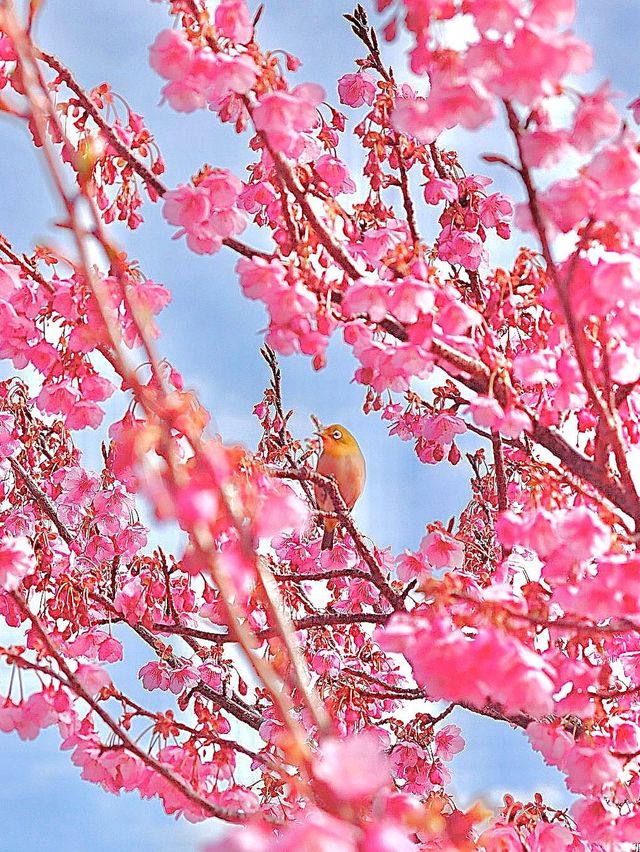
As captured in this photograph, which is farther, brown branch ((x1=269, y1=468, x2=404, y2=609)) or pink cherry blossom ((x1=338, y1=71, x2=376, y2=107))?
pink cherry blossom ((x1=338, y1=71, x2=376, y2=107))

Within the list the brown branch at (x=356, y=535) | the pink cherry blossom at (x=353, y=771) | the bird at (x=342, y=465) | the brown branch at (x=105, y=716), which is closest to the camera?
the pink cherry blossom at (x=353, y=771)

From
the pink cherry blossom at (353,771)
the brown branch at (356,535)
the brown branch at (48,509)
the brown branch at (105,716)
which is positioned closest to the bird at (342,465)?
the brown branch at (356,535)

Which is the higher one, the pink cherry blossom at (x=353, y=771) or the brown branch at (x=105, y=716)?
the brown branch at (x=105, y=716)

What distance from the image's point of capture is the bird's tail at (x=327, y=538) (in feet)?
12.1

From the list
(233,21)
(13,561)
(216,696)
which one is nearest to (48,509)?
(216,696)

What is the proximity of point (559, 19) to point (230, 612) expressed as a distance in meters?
1.24

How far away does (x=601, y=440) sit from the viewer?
2.09 meters

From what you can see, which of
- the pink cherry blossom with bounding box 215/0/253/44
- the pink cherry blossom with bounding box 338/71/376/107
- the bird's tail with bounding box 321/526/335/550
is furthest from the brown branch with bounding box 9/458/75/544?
the pink cherry blossom with bounding box 215/0/253/44

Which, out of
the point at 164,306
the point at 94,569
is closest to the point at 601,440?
the point at 164,306

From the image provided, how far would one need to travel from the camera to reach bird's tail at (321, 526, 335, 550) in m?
3.68

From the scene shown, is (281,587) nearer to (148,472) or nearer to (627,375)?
(627,375)

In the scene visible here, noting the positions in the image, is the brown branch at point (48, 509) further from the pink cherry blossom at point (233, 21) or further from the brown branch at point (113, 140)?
the pink cherry blossom at point (233, 21)

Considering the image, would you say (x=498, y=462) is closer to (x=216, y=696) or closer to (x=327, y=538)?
(x=327, y=538)

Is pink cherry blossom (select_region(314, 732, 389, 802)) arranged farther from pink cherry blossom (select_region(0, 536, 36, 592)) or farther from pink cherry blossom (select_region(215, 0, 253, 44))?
pink cherry blossom (select_region(215, 0, 253, 44))
